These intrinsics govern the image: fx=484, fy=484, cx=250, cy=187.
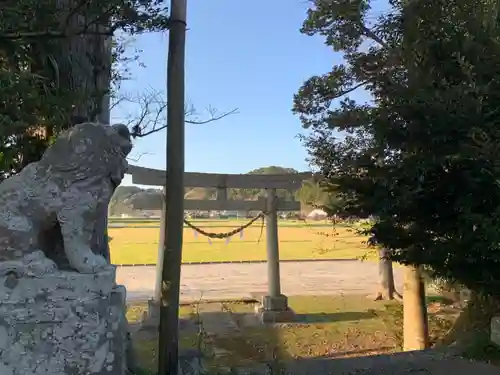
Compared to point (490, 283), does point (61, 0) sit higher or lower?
higher

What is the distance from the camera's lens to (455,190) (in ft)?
13.1

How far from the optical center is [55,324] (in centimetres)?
219

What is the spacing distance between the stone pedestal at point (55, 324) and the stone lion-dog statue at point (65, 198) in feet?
0.34

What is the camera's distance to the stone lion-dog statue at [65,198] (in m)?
2.27

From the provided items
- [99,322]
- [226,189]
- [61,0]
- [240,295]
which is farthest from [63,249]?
[240,295]

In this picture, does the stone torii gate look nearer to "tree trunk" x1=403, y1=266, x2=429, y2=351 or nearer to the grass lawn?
the grass lawn

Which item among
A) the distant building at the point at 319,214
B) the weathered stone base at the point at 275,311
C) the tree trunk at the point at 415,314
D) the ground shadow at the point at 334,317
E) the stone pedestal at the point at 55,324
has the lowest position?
A: the ground shadow at the point at 334,317

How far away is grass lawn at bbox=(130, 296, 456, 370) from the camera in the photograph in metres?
6.71

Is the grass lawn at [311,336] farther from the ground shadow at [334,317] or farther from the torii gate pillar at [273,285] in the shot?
the torii gate pillar at [273,285]

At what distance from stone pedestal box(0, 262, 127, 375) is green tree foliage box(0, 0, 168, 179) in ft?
3.93

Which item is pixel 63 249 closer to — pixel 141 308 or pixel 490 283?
pixel 490 283

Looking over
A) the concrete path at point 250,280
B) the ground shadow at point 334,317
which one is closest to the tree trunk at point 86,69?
the ground shadow at point 334,317

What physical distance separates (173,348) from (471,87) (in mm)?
2977

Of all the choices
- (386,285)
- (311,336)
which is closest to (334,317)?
(311,336)
